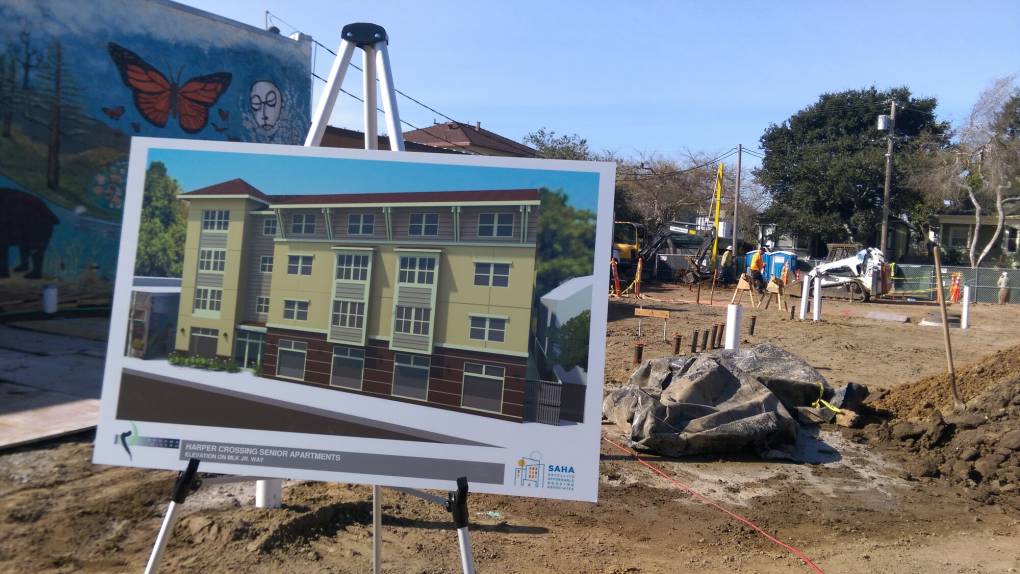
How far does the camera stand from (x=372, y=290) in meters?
3.13

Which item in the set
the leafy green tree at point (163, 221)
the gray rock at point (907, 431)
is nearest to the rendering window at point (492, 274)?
the leafy green tree at point (163, 221)

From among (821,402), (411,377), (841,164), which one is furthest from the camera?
(841,164)

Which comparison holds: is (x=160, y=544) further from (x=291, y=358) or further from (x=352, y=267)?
(x=352, y=267)

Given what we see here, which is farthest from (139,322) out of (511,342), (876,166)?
(876,166)

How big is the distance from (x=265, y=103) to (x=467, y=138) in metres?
20.8

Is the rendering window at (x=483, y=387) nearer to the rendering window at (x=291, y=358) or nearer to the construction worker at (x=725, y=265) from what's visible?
the rendering window at (x=291, y=358)

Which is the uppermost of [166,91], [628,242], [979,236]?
[979,236]

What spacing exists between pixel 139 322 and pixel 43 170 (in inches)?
507

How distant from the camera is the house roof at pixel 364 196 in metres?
3.04

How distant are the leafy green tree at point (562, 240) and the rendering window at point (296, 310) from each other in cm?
104

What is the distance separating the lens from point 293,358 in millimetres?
3191

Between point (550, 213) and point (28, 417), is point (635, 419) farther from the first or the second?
point (28, 417)

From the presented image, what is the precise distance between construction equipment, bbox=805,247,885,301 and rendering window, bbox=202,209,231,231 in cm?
2550

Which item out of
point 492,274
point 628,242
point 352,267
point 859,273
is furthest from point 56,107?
point 859,273
